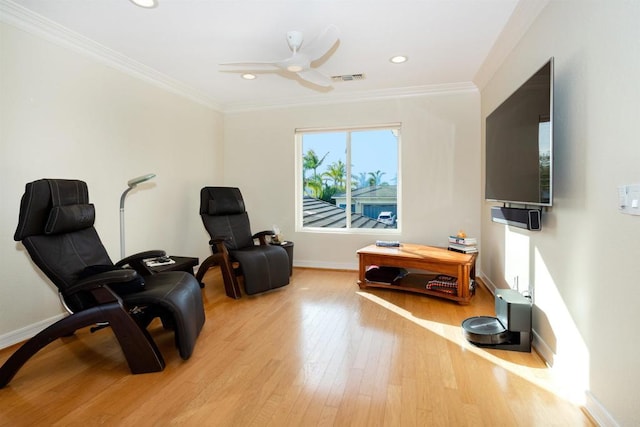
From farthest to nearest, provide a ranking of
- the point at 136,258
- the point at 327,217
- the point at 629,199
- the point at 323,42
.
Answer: the point at 327,217, the point at 136,258, the point at 323,42, the point at 629,199

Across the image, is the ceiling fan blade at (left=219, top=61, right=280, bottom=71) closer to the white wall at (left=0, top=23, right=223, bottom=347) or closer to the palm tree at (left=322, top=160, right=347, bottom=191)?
the white wall at (left=0, top=23, right=223, bottom=347)

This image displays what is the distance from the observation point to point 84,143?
9.52ft

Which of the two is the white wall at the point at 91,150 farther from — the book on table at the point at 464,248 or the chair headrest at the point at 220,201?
the book on table at the point at 464,248

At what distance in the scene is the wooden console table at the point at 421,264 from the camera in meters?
3.17

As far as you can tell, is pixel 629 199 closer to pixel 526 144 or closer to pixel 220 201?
pixel 526 144

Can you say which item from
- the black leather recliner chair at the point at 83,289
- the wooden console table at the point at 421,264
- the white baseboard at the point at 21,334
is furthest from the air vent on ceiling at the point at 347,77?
the white baseboard at the point at 21,334

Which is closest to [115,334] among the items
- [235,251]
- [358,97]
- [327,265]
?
[235,251]

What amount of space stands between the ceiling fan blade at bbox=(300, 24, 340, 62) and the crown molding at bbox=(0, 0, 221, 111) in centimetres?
190

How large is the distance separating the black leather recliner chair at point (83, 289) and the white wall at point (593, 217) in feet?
7.27

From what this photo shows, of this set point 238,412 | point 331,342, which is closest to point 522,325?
point 331,342

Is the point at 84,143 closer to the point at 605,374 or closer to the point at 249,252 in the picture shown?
the point at 249,252

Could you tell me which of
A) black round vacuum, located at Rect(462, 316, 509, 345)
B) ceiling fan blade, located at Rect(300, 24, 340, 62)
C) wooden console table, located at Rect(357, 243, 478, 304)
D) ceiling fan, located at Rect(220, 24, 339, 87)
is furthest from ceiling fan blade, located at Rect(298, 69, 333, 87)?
black round vacuum, located at Rect(462, 316, 509, 345)

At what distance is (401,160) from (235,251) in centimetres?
236

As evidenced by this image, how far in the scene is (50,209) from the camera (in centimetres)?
210
